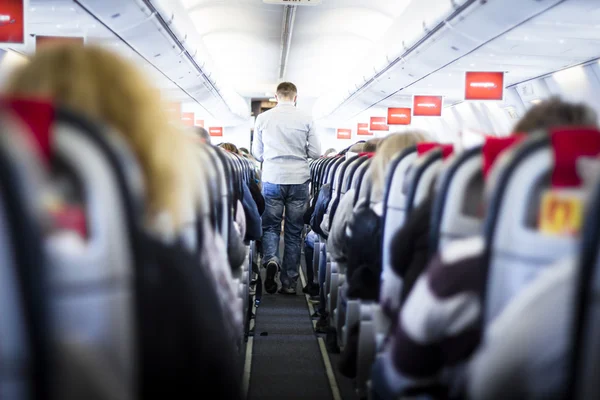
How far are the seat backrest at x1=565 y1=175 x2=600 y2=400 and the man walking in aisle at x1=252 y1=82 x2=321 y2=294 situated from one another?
5.63 m

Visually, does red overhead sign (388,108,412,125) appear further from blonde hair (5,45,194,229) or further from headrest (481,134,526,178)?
blonde hair (5,45,194,229)

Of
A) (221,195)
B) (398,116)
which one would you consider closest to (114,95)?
(221,195)

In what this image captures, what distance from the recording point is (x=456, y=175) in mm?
1872

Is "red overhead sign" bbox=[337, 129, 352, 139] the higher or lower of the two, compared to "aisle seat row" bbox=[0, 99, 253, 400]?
higher

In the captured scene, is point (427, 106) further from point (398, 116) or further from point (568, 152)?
point (568, 152)

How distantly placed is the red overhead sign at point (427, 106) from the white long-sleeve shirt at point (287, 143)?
29.7 feet

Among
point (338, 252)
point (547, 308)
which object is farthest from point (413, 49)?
point (547, 308)

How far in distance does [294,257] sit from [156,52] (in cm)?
439

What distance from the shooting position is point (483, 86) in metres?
11.3

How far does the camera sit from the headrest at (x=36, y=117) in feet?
3.65

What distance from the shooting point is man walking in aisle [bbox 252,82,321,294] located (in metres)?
6.95

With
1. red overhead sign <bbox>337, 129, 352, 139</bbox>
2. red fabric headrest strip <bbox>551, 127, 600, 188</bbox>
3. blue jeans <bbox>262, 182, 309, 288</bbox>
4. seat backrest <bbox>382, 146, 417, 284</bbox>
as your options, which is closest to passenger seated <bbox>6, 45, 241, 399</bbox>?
red fabric headrest strip <bbox>551, 127, 600, 188</bbox>

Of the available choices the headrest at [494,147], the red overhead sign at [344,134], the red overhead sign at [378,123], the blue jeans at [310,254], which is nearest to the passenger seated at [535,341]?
the headrest at [494,147]

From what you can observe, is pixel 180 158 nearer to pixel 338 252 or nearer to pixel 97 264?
pixel 97 264
